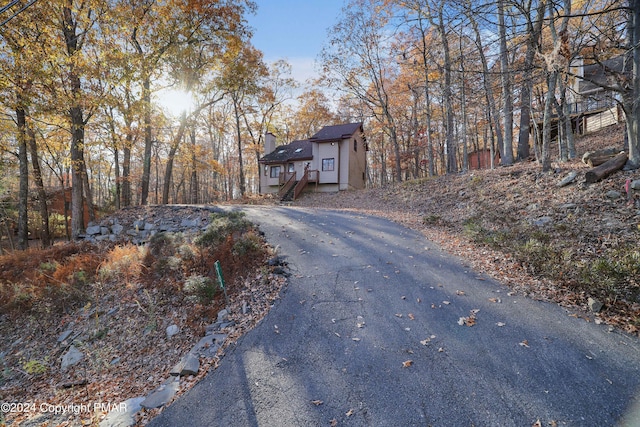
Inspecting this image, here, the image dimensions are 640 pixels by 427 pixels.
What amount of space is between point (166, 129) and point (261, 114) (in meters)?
12.2

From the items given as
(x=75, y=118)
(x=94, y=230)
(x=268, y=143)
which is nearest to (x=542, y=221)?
(x=75, y=118)

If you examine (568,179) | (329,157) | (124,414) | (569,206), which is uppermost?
(329,157)

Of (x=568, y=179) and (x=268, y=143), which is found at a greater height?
(x=268, y=143)

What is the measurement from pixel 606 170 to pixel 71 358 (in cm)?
1222

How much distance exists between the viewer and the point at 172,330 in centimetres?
464

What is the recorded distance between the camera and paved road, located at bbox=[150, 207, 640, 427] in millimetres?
2424

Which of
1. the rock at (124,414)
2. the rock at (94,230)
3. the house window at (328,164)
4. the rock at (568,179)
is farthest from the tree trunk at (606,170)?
the rock at (94,230)

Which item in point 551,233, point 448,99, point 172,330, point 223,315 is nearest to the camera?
point 223,315

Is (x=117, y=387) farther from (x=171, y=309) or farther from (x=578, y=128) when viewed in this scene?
(x=578, y=128)

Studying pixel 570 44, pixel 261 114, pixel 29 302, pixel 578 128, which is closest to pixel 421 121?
pixel 578 128

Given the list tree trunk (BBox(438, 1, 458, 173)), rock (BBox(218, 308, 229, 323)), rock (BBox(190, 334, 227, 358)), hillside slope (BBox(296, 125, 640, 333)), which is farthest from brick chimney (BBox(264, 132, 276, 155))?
rock (BBox(190, 334, 227, 358))

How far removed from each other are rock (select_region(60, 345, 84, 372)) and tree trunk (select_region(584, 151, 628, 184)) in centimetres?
1181

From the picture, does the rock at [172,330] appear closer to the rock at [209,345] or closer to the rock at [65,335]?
the rock at [209,345]

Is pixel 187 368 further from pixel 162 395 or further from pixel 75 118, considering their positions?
pixel 75 118
